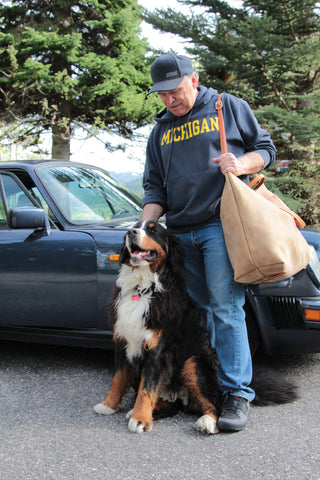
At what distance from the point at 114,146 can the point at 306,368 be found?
39.4ft

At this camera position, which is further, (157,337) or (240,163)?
(157,337)

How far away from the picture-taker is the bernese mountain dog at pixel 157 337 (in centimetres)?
286

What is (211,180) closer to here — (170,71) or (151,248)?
(151,248)

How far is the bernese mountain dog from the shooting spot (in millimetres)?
2855

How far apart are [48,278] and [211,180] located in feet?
5.08

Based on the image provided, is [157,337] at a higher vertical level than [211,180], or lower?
lower

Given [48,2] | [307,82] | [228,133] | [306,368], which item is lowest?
[306,368]

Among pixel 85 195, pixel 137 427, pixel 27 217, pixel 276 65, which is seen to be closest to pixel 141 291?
pixel 137 427

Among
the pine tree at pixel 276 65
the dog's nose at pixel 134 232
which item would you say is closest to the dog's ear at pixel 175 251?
the dog's nose at pixel 134 232

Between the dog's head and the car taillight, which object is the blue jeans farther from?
the car taillight

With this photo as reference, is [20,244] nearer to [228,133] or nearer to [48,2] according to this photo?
[228,133]

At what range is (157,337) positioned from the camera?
9.50ft

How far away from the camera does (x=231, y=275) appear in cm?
288

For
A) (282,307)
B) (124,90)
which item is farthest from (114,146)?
(282,307)
